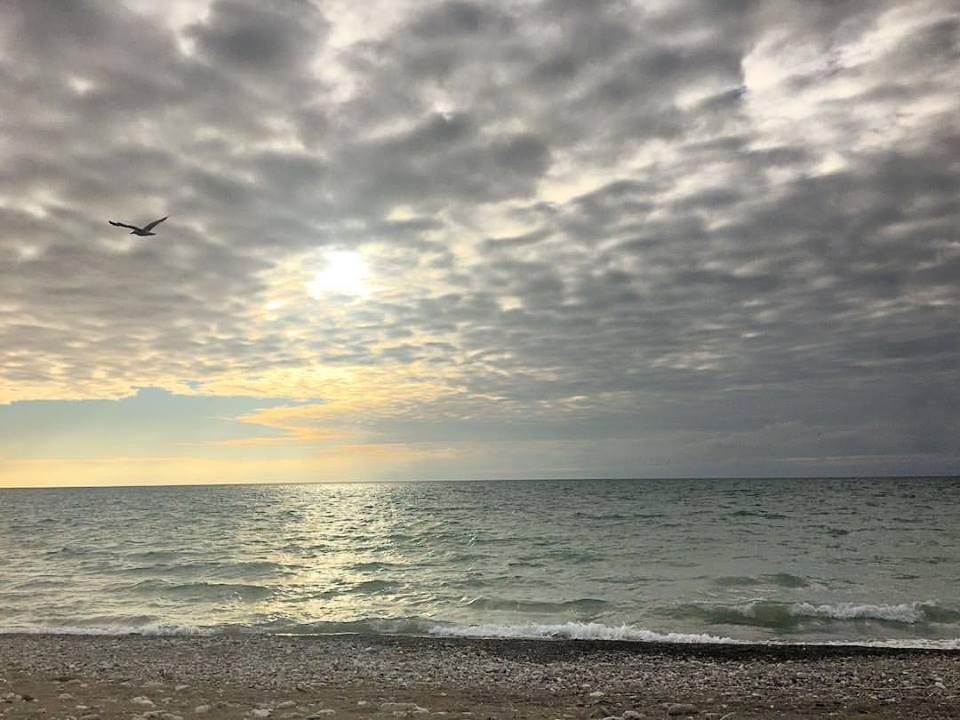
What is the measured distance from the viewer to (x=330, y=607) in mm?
22281

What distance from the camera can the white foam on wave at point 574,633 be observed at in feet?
55.2

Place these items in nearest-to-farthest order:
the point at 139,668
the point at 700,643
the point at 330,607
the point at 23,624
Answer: the point at 139,668 → the point at 700,643 → the point at 23,624 → the point at 330,607

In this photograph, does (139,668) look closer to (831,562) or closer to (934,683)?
(934,683)

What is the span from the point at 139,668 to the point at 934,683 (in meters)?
15.6

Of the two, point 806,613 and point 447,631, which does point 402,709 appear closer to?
point 447,631

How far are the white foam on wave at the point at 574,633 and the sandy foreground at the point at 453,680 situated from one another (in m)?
0.73

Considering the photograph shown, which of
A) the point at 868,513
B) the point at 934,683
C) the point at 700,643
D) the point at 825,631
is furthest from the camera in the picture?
the point at 868,513

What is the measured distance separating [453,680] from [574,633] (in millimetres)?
5614

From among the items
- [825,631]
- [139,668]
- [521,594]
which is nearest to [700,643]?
[825,631]

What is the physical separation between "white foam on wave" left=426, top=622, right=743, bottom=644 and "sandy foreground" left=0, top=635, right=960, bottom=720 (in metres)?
0.73

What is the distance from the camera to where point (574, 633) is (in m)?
17.5

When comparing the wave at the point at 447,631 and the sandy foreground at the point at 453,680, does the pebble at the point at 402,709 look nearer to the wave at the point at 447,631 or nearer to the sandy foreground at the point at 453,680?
the sandy foreground at the point at 453,680

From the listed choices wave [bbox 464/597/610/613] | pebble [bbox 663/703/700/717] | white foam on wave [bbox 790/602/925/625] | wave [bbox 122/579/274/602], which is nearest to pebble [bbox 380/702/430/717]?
pebble [bbox 663/703/700/717]

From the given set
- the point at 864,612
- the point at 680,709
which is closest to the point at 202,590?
the point at 680,709
